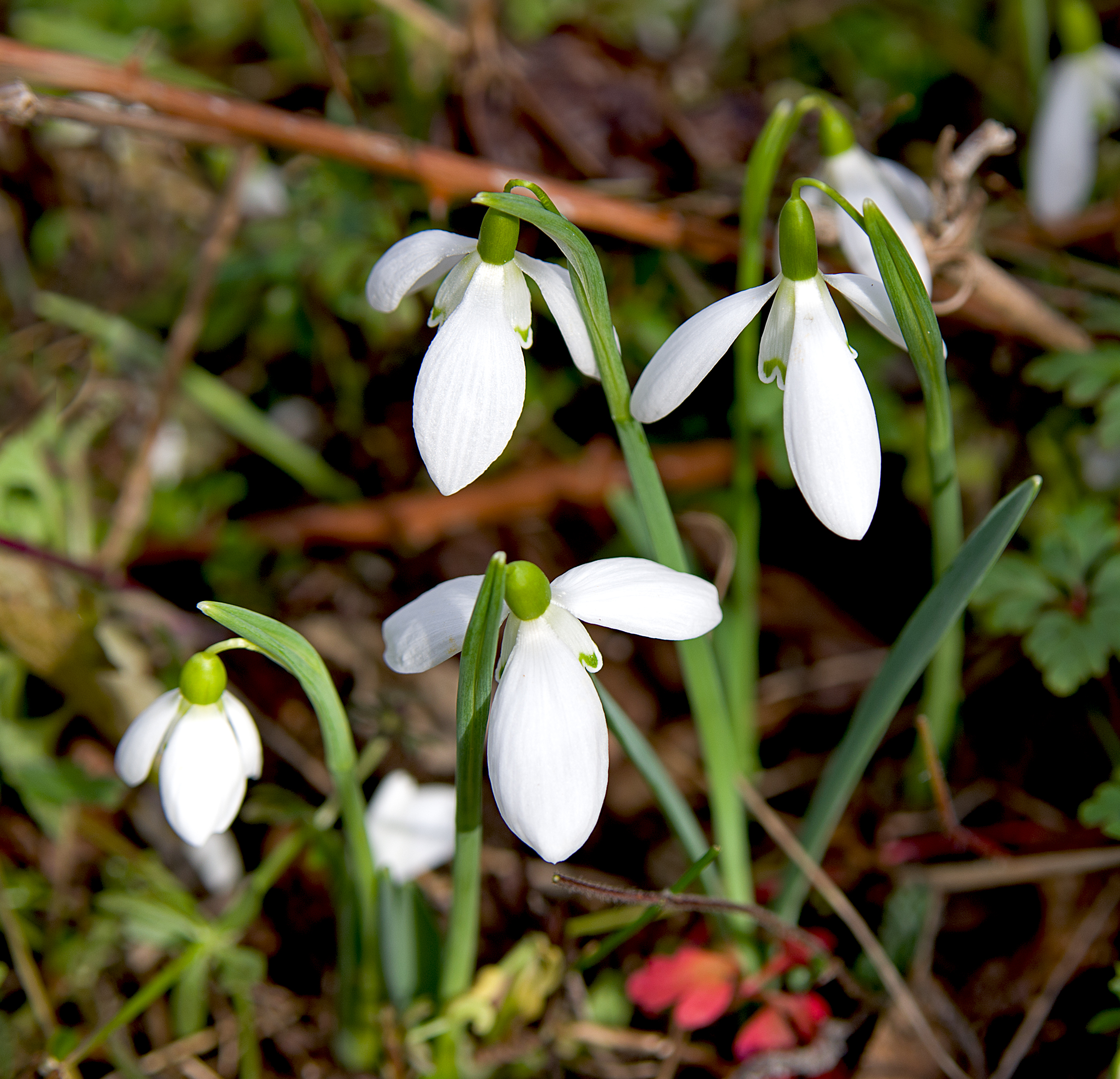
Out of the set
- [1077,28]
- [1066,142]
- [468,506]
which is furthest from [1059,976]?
[1077,28]

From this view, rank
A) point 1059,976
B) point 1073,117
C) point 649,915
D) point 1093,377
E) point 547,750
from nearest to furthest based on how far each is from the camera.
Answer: point 547,750 < point 649,915 < point 1059,976 < point 1093,377 < point 1073,117

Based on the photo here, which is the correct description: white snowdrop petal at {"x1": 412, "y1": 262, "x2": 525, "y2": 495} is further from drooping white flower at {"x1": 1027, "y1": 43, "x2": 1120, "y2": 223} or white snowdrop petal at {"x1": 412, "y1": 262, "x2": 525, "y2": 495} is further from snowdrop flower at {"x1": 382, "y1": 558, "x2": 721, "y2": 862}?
drooping white flower at {"x1": 1027, "y1": 43, "x2": 1120, "y2": 223}

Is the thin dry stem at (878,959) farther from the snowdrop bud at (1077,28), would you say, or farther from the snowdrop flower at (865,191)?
the snowdrop bud at (1077,28)

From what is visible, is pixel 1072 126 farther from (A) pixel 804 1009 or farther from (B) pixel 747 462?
(A) pixel 804 1009

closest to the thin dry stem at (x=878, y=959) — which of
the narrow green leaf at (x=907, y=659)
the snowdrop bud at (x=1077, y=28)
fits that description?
the narrow green leaf at (x=907, y=659)

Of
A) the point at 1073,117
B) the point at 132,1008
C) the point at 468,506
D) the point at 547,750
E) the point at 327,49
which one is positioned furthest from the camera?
the point at 468,506

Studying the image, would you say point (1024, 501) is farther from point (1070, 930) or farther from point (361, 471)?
point (361, 471)

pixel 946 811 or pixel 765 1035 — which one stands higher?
pixel 946 811
